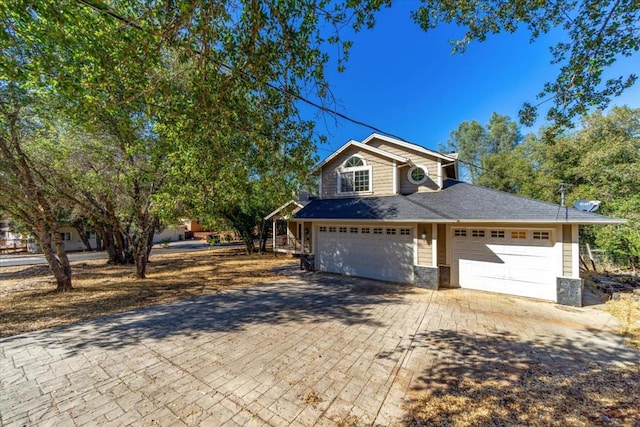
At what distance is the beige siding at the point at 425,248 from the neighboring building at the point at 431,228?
33mm

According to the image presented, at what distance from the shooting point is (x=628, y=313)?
5895 millimetres

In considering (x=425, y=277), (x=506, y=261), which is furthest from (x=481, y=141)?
(x=425, y=277)

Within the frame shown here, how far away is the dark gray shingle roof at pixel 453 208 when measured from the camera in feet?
22.1

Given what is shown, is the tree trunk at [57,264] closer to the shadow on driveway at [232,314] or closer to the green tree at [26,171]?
the green tree at [26,171]

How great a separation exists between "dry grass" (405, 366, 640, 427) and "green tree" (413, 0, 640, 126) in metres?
4.53

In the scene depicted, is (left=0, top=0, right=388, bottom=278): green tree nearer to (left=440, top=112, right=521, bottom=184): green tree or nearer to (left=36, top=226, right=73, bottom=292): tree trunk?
(left=36, top=226, right=73, bottom=292): tree trunk

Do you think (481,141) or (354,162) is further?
(481,141)

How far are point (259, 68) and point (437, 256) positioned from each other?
8.04m

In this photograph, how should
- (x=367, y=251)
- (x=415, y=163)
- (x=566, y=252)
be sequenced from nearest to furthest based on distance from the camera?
(x=566, y=252) < (x=367, y=251) < (x=415, y=163)

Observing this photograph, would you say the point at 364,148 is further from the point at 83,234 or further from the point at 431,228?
the point at 83,234

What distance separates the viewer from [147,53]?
12.1 feet

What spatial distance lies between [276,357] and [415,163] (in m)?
9.39

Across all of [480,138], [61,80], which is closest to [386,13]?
[61,80]

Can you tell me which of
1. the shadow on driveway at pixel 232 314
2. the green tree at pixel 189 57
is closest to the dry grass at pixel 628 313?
the shadow on driveway at pixel 232 314
